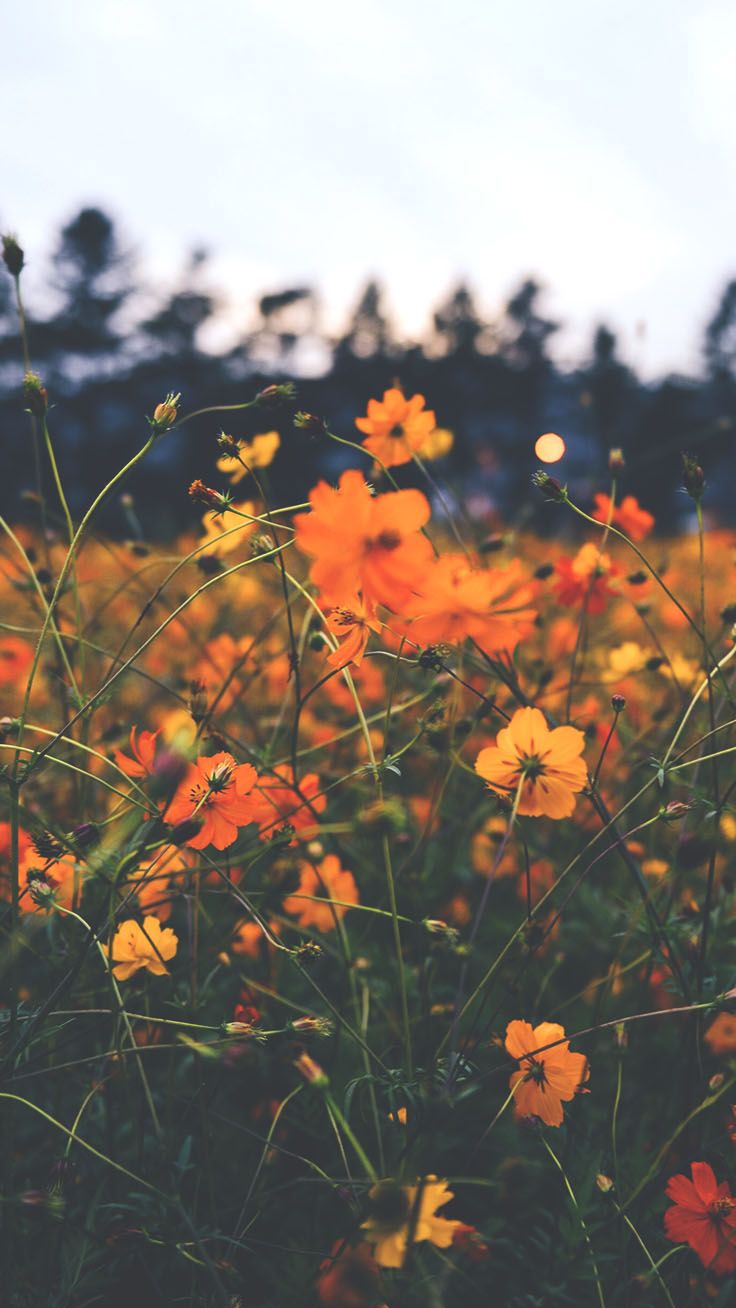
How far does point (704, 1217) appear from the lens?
1.90 feet

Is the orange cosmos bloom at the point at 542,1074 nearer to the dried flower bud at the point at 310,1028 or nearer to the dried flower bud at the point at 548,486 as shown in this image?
the dried flower bud at the point at 310,1028

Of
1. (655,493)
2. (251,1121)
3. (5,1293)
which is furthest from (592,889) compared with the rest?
(655,493)

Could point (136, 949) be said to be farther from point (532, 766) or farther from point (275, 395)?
point (275, 395)

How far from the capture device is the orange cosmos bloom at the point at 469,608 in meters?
0.49

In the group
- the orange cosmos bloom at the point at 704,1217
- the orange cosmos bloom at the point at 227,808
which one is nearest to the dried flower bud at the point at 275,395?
the orange cosmos bloom at the point at 227,808

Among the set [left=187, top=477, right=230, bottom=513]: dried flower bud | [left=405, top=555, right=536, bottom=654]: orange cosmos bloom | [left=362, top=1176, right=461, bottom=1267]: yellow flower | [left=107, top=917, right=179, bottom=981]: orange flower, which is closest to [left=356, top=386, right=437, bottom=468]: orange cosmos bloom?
[left=187, top=477, right=230, bottom=513]: dried flower bud

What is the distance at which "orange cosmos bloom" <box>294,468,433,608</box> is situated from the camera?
478 mm

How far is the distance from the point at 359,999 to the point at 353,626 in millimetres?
405

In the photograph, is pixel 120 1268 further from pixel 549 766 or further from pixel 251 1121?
pixel 549 766

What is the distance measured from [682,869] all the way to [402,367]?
14.1 metres

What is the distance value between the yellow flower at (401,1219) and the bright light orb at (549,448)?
52cm

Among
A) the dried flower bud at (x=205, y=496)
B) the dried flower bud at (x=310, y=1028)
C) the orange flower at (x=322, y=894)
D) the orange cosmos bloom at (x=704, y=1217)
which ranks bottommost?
the orange flower at (x=322, y=894)

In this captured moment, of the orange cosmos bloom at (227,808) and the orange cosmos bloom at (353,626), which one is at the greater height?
the orange cosmos bloom at (353,626)

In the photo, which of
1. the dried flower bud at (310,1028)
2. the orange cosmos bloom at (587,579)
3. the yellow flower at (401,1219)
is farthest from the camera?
the orange cosmos bloom at (587,579)
